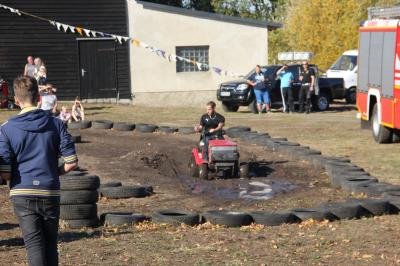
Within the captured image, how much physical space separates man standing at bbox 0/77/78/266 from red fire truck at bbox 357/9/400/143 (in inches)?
519

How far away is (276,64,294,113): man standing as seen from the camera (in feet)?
95.2

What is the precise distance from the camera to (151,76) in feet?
112

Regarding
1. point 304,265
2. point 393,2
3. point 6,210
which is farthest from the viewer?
point 393,2

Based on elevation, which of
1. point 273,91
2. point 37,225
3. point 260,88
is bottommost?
point 273,91

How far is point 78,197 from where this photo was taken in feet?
33.6

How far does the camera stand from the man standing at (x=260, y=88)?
28875 mm

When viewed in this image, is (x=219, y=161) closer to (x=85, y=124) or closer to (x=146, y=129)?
(x=146, y=129)

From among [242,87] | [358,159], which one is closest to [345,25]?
[242,87]

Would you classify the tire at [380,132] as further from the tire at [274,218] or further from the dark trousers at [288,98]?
the tire at [274,218]

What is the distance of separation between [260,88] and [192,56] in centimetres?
638

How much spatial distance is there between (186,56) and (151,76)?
5.81 feet

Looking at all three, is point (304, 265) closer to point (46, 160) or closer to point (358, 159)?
point (46, 160)

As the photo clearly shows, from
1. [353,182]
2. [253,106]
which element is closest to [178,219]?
[353,182]

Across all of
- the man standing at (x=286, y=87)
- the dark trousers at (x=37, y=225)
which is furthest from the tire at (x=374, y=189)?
the man standing at (x=286, y=87)
